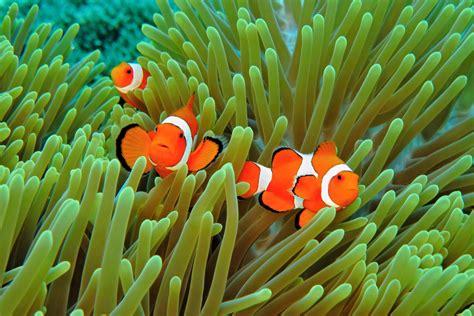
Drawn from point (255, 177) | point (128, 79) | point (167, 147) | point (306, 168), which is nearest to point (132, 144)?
point (167, 147)

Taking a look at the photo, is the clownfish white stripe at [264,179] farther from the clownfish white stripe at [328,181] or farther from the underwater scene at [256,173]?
the clownfish white stripe at [328,181]

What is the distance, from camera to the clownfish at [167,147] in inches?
45.4

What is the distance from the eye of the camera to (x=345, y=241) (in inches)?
47.4

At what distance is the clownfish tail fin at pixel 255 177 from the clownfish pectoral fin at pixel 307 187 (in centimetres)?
6

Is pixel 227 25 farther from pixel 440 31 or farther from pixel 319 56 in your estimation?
pixel 440 31

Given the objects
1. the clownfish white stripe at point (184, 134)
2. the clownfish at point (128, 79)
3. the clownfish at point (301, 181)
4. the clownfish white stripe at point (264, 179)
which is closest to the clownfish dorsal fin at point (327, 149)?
the clownfish at point (301, 181)

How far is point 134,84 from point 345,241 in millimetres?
877

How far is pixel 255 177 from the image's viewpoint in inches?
46.6

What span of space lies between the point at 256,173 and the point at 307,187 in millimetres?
113

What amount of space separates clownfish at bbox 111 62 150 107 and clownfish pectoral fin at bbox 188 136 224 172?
Answer: 0.55 meters

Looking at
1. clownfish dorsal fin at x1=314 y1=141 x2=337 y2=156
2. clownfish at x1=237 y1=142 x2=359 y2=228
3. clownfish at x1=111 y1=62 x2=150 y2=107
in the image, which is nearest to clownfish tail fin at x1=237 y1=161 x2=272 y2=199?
clownfish at x1=237 y1=142 x2=359 y2=228

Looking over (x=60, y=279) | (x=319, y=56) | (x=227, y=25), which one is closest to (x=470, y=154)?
(x=319, y=56)

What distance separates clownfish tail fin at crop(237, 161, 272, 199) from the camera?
1182 millimetres

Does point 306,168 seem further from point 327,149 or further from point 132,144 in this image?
point 132,144
